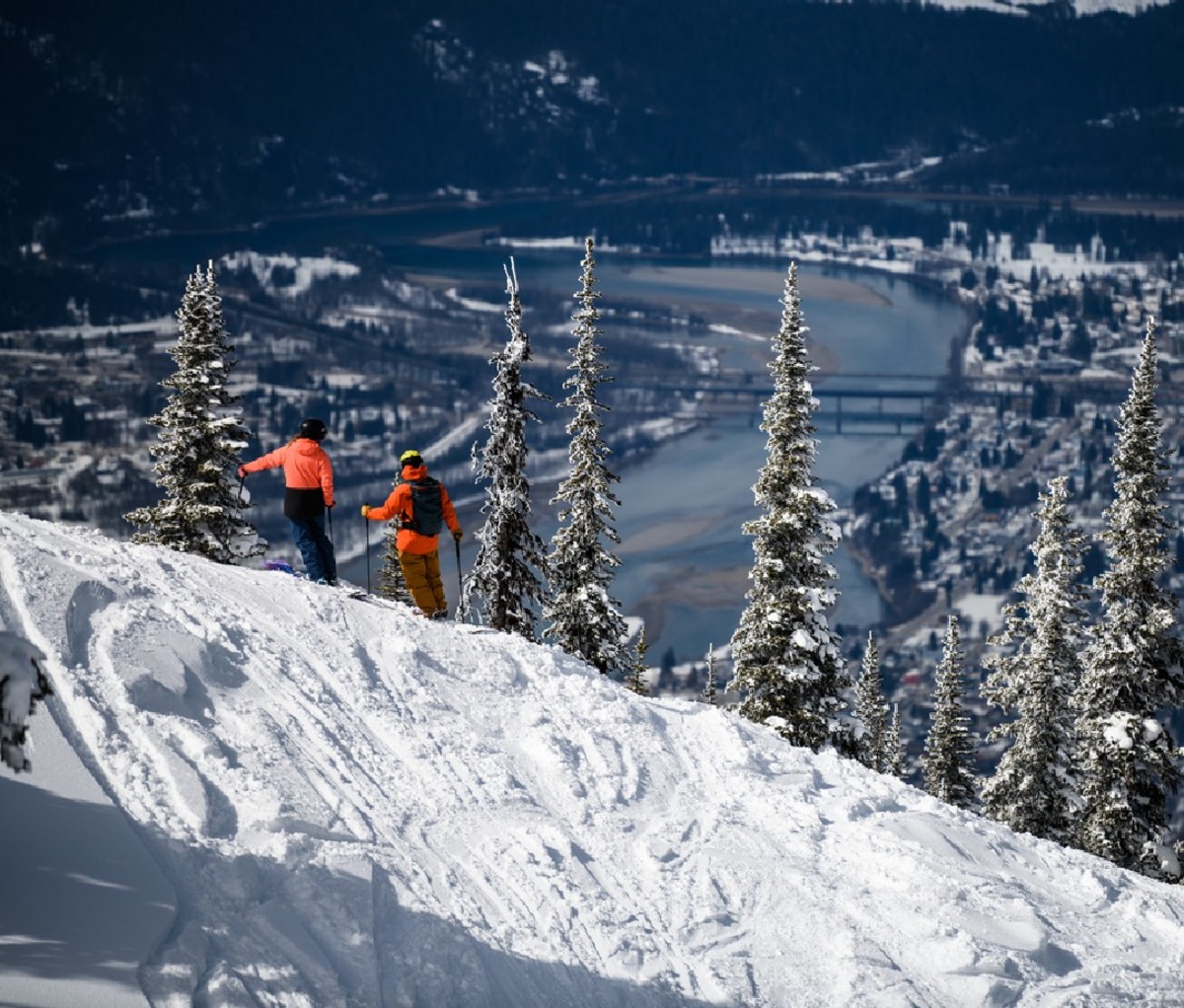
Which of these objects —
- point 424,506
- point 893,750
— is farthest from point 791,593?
point 893,750

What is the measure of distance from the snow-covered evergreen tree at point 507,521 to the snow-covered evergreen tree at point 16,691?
47.2ft

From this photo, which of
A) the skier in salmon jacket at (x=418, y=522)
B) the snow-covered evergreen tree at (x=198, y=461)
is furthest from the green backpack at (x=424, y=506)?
the snow-covered evergreen tree at (x=198, y=461)

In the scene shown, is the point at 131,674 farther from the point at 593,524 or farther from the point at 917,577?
the point at 917,577

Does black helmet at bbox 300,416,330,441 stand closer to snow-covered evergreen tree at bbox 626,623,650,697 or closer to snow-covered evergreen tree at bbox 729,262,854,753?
snow-covered evergreen tree at bbox 729,262,854,753

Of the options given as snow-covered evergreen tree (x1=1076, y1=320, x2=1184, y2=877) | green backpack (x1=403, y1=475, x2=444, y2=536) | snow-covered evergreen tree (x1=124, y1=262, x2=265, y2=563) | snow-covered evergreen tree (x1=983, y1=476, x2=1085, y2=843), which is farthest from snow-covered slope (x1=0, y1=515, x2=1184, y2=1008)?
snow-covered evergreen tree (x1=983, y1=476, x2=1085, y2=843)

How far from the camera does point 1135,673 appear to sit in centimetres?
2423

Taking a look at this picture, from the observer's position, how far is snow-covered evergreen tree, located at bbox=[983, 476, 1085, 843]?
24.7 meters

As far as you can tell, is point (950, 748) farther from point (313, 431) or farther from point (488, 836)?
point (488, 836)

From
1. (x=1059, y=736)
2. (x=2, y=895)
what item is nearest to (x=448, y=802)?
(x=2, y=895)

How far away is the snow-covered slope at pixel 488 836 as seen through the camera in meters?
10.1

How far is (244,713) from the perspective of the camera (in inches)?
489

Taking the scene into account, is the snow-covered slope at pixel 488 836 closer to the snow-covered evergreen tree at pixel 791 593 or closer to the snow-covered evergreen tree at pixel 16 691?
the snow-covered evergreen tree at pixel 16 691

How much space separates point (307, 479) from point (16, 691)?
7.96 metres

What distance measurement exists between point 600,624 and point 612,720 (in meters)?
10.5
